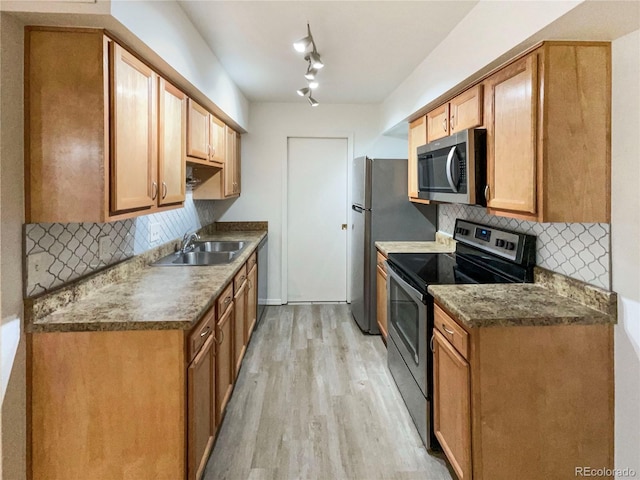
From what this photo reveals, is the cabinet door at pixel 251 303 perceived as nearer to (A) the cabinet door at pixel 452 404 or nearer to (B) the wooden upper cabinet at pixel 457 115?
(A) the cabinet door at pixel 452 404

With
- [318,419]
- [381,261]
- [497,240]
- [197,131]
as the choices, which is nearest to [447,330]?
[497,240]

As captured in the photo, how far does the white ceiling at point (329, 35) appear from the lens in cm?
217

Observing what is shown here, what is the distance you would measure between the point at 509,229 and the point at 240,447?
2.00m

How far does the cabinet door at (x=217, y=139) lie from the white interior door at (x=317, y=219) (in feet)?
4.37

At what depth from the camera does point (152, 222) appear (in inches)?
109

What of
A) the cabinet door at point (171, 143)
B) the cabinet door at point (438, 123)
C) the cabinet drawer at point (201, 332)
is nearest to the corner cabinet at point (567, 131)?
the cabinet door at point (438, 123)

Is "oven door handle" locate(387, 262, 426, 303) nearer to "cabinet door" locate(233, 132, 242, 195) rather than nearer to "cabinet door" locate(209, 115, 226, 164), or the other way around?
"cabinet door" locate(209, 115, 226, 164)

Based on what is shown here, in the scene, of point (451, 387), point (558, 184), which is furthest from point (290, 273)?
point (558, 184)

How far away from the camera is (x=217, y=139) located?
10.9ft

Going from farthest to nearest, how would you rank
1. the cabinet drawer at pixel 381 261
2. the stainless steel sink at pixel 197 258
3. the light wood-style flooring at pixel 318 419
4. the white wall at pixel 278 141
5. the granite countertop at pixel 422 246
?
1. the white wall at pixel 278 141
2. the cabinet drawer at pixel 381 261
3. the granite countertop at pixel 422 246
4. the stainless steel sink at pixel 197 258
5. the light wood-style flooring at pixel 318 419

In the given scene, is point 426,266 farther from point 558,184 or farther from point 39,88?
point 39,88

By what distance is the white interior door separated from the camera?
4758 millimetres

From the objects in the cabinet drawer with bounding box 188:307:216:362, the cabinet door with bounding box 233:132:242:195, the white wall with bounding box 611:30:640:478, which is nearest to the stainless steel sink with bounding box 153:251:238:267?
the cabinet drawer with bounding box 188:307:216:362

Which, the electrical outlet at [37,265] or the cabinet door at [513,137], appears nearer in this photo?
Result: the electrical outlet at [37,265]
